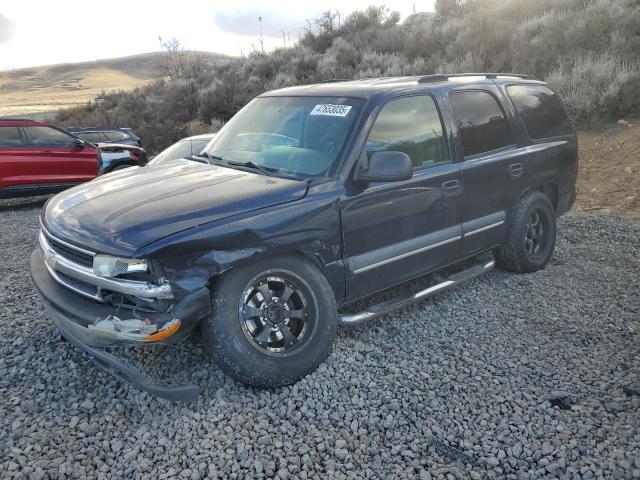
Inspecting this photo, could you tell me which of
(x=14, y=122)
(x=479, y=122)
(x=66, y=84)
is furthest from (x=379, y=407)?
(x=66, y=84)

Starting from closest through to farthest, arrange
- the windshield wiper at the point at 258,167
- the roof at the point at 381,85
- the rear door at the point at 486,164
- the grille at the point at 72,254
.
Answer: the grille at the point at 72,254 < the windshield wiper at the point at 258,167 < the roof at the point at 381,85 < the rear door at the point at 486,164

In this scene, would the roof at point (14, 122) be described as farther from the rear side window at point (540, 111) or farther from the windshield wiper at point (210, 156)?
the rear side window at point (540, 111)

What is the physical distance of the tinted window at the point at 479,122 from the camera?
4348mm

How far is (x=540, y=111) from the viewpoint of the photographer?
5.16 meters

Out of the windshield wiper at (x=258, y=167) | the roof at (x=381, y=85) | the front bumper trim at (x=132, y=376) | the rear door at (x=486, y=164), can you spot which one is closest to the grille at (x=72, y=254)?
the front bumper trim at (x=132, y=376)

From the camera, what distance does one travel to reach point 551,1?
49.5ft

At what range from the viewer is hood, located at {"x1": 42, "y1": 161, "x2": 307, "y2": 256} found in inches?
114

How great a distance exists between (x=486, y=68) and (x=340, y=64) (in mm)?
5342

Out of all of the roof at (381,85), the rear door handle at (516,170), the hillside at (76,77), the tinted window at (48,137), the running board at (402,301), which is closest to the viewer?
the running board at (402,301)

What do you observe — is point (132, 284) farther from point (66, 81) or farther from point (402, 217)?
point (66, 81)

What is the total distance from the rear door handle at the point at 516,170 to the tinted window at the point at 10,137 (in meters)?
8.80

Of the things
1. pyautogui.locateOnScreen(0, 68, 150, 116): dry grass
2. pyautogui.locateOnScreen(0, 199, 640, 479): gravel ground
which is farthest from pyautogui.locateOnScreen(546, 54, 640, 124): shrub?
pyautogui.locateOnScreen(0, 68, 150, 116): dry grass

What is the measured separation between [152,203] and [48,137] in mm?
8291

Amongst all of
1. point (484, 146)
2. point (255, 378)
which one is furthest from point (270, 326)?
point (484, 146)
